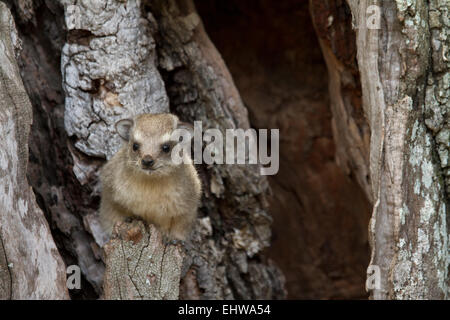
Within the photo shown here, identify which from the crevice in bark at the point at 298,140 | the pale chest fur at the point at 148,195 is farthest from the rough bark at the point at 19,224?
the crevice in bark at the point at 298,140

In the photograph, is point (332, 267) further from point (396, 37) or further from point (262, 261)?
point (396, 37)

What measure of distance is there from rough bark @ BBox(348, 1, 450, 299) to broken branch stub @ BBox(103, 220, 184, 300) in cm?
157

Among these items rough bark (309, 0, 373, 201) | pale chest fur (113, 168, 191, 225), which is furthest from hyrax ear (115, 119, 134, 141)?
rough bark (309, 0, 373, 201)

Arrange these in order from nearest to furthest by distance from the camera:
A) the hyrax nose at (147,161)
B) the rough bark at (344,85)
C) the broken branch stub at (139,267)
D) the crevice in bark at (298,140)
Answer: the broken branch stub at (139,267) < the hyrax nose at (147,161) < the rough bark at (344,85) < the crevice in bark at (298,140)

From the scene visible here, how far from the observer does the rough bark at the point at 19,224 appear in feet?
15.3

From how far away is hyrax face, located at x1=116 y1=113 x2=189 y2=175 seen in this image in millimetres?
5309

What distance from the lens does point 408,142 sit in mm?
4902

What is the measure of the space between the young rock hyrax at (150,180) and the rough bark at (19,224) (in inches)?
35.7

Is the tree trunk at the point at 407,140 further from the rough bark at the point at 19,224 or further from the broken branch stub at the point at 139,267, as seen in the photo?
the rough bark at the point at 19,224

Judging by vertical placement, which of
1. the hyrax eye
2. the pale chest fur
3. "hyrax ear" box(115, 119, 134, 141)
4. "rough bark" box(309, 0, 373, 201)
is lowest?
the pale chest fur

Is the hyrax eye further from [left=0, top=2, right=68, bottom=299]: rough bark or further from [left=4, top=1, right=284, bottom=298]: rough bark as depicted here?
[left=0, top=2, right=68, bottom=299]: rough bark

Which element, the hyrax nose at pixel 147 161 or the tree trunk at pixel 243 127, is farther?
the hyrax nose at pixel 147 161

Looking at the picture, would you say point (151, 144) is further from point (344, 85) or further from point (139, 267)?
point (344, 85)

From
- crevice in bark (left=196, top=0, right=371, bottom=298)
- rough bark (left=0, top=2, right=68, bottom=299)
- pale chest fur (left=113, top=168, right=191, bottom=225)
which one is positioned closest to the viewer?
rough bark (left=0, top=2, right=68, bottom=299)
